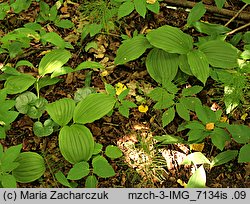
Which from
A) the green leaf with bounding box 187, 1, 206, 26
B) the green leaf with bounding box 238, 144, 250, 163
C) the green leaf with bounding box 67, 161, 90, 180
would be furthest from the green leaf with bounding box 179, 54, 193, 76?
the green leaf with bounding box 67, 161, 90, 180

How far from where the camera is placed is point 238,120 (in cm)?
326

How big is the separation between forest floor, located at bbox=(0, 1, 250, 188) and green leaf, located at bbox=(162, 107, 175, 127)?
7cm

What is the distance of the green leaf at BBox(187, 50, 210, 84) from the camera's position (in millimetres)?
3242

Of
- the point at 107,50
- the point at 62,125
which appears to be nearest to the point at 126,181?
the point at 62,125

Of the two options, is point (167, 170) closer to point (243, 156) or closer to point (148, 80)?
point (243, 156)

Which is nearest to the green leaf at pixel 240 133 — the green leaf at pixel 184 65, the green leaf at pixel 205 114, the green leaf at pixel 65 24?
the green leaf at pixel 205 114

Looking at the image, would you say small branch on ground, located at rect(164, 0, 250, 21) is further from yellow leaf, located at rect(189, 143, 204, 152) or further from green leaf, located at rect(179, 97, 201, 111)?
yellow leaf, located at rect(189, 143, 204, 152)

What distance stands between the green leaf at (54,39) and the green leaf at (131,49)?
474mm

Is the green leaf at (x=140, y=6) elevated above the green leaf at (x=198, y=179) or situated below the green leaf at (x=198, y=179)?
above

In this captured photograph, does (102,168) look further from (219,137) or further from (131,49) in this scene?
(131,49)

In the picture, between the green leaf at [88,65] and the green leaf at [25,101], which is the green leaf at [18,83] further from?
the green leaf at [88,65]

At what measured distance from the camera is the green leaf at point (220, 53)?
11.1 feet

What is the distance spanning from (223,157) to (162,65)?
0.88 m

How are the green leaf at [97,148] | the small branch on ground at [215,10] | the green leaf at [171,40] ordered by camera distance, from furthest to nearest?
the small branch on ground at [215,10] < the green leaf at [171,40] < the green leaf at [97,148]
